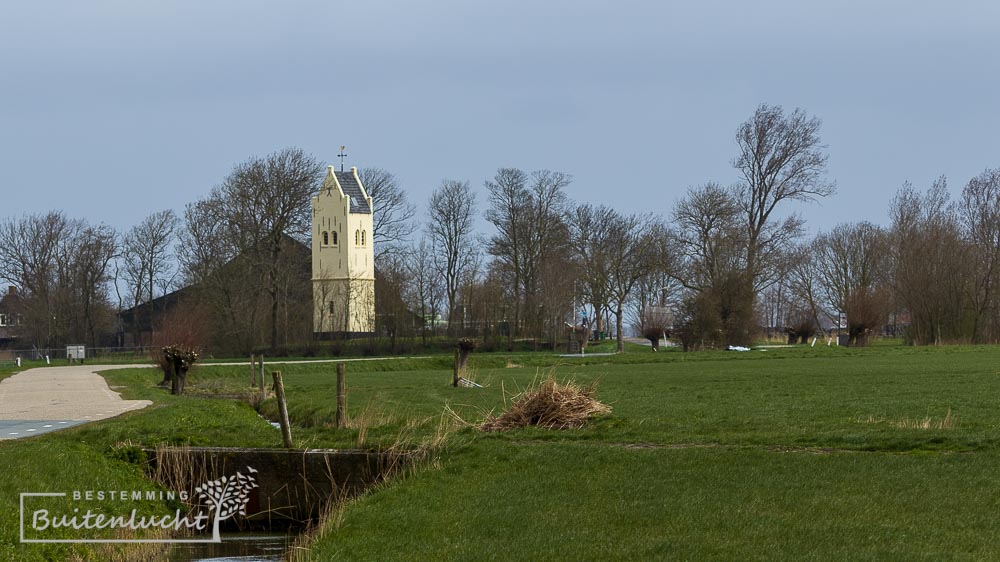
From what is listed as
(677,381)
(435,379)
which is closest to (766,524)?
(677,381)

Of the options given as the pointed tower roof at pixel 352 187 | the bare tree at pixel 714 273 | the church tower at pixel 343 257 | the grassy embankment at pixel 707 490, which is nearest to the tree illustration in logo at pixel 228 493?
the grassy embankment at pixel 707 490

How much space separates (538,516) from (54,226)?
86.1 m

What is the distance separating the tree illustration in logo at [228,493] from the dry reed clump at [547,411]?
436 cm

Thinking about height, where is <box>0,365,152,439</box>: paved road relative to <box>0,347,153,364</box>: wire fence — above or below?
below

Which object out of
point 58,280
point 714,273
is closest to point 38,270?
point 58,280

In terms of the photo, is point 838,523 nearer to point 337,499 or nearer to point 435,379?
point 337,499

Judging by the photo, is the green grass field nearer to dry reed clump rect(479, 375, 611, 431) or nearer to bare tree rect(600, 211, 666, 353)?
dry reed clump rect(479, 375, 611, 431)

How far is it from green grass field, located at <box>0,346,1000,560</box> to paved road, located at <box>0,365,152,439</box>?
148cm

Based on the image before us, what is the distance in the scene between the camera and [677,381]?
124 ft

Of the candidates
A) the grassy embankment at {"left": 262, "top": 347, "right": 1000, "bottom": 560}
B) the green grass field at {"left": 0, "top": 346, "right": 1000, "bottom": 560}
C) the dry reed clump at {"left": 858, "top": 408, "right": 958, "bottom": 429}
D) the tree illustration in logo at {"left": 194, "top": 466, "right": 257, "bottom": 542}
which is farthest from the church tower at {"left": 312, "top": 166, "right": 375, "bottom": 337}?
the tree illustration in logo at {"left": 194, "top": 466, "right": 257, "bottom": 542}

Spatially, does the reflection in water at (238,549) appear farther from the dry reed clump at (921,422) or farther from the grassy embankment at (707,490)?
the dry reed clump at (921,422)

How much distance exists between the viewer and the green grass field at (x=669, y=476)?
11781 mm

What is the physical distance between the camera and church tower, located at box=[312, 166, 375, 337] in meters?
91.4

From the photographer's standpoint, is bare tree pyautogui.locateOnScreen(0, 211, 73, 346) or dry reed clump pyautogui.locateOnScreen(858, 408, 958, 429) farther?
bare tree pyautogui.locateOnScreen(0, 211, 73, 346)
